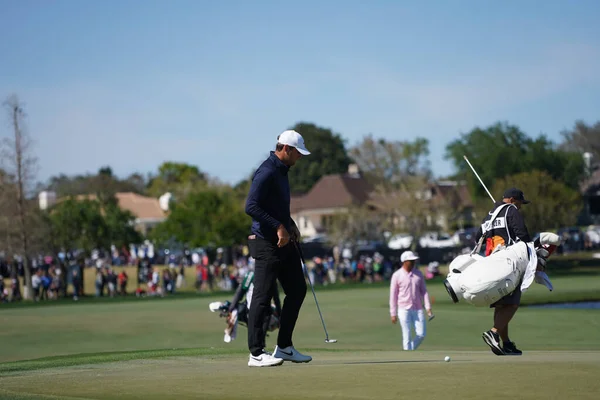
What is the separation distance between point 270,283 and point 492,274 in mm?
2676

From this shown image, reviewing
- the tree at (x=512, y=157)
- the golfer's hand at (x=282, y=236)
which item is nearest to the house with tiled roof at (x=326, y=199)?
the tree at (x=512, y=157)

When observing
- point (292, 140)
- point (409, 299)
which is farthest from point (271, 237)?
point (409, 299)

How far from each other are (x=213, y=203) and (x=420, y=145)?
4486 cm

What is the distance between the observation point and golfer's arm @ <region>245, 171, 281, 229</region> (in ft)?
30.2

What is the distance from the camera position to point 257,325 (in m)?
9.46

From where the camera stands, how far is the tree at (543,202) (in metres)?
62.6

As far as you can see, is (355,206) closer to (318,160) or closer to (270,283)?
(318,160)

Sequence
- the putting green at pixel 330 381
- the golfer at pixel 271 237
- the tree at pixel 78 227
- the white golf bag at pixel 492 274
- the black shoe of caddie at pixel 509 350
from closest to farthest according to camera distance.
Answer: the putting green at pixel 330 381 → the golfer at pixel 271 237 → the white golf bag at pixel 492 274 → the black shoe of caddie at pixel 509 350 → the tree at pixel 78 227

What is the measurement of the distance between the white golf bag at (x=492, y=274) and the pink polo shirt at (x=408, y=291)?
6747 millimetres

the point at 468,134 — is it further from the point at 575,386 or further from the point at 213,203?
the point at 575,386

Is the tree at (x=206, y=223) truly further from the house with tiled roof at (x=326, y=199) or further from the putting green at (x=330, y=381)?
the putting green at (x=330, y=381)

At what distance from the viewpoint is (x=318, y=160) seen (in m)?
129

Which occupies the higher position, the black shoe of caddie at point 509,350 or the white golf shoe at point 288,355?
the white golf shoe at point 288,355

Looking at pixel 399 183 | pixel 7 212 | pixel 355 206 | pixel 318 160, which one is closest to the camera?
pixel 7 212
